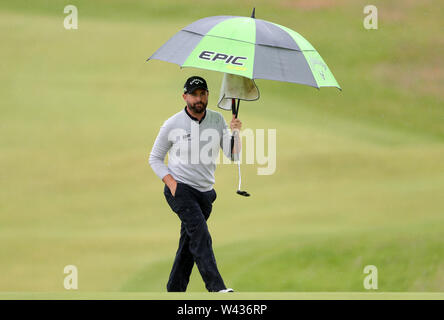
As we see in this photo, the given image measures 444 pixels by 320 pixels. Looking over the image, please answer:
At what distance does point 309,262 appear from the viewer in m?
12.7

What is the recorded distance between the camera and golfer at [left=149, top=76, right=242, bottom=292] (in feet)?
25.3

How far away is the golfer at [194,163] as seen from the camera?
7707mm

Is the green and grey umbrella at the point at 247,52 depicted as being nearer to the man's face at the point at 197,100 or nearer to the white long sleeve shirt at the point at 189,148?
the white long sleeve shirt at the point at 189,148

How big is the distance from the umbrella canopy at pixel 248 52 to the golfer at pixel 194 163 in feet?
0.99

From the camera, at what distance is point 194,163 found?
779 centimetres

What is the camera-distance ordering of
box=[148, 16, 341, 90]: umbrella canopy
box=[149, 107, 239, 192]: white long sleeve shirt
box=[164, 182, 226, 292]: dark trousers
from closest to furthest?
box=[148, 16, 341, 90]: umbrella canopy
box=[164, 182, 226, 292]: dark trousers
box=[149, 107, 239, 192]: white long sleeve shirt

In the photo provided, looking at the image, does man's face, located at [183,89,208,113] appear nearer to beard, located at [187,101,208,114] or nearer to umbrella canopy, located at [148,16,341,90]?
beard, located at [187,101,208,114]

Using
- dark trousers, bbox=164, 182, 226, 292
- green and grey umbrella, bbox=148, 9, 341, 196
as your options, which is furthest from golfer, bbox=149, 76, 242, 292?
green and grey umbrella, bbox=148, 9, 341, 196

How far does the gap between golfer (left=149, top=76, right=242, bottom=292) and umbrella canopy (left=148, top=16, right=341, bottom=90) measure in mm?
303

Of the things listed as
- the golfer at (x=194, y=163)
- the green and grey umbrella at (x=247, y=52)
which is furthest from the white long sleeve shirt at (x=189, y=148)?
the green and grey umbrella at (x=247, y=52)

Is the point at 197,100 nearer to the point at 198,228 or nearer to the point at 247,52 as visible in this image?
the point at 247,52

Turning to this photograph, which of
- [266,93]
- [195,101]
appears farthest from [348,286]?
[266,93]

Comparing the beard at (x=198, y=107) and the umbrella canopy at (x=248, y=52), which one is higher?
the umbrella canopy at (x=248, y=52)

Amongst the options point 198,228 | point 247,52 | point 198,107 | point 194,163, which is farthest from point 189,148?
point 247,52
